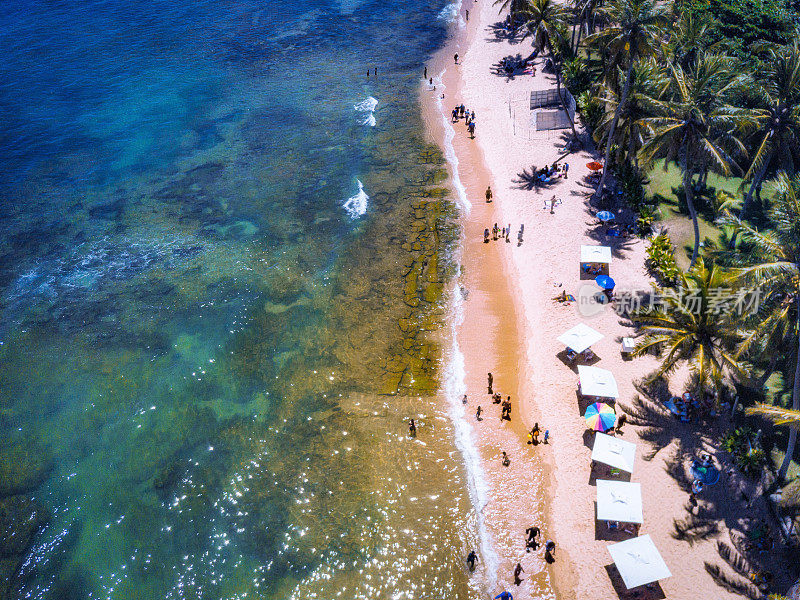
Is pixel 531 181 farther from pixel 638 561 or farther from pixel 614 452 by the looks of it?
pixel 638 561

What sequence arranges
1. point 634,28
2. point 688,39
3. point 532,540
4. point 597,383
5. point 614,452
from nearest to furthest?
point 532,540 < point 614,452 < point 597,383 < point 634,28 < point 688,39

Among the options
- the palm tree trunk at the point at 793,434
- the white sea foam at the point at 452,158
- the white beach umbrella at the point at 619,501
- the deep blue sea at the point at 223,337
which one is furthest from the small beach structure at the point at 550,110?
the white beach umbrella at the point at 619,501

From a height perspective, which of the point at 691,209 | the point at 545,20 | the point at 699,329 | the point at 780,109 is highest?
the point at 545,20

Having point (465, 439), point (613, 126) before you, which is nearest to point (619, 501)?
point (465, 439)

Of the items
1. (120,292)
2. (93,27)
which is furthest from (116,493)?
(93,27)

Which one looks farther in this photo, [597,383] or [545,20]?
[545,20]

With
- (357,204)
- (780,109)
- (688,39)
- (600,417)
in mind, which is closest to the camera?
(600,417)

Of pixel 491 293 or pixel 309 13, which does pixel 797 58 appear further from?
pixel 309 13

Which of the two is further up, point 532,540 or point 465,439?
point 465,439
